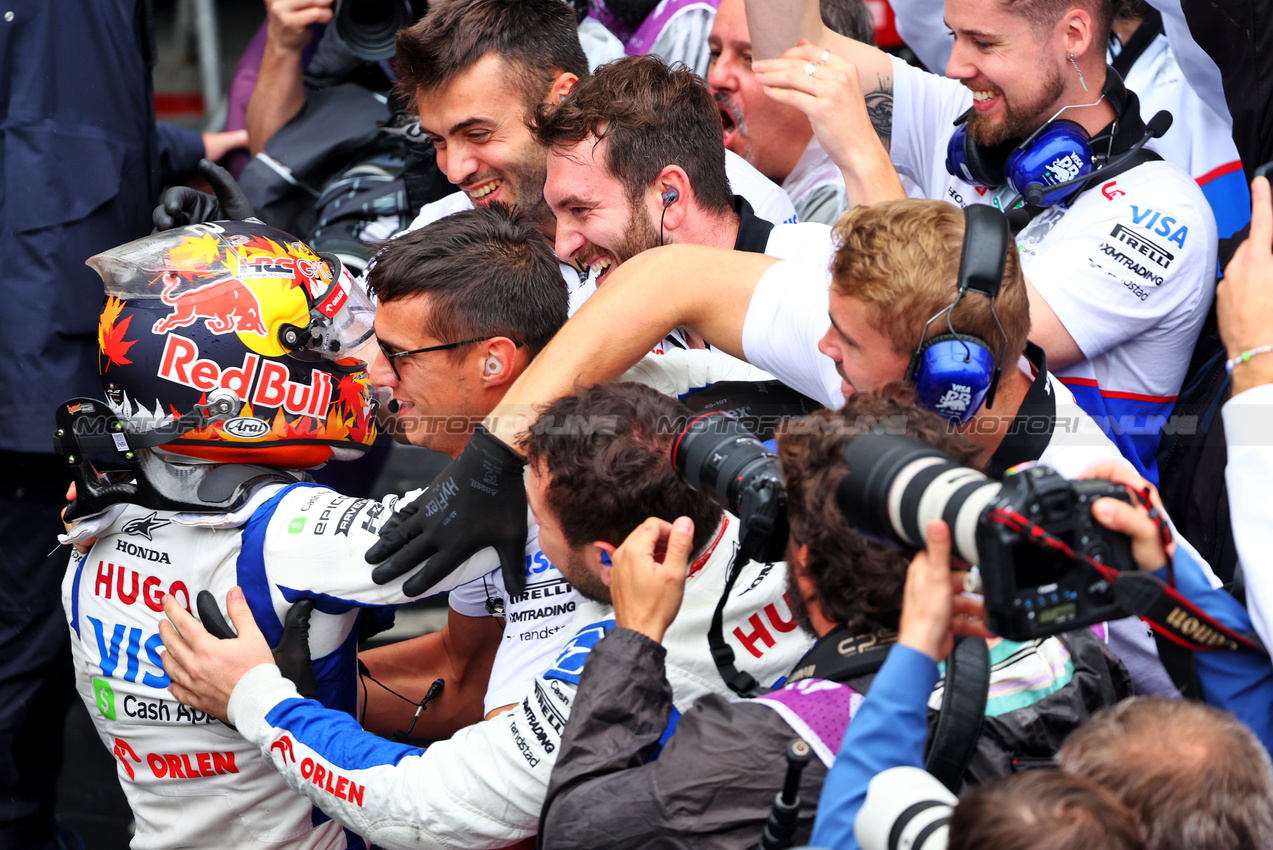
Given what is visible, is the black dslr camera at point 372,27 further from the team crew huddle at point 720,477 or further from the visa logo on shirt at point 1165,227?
the visa logo on shirt at point 1165,227

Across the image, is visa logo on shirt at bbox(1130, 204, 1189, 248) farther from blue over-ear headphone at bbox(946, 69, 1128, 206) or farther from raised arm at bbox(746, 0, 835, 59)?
raised arm at bbox(746, 0, 835, 59)

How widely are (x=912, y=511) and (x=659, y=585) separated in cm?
51

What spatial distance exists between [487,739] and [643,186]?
1530mm

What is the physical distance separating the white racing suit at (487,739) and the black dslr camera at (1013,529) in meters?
0.58

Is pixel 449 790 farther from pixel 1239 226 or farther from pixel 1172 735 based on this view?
pixel 1239 226

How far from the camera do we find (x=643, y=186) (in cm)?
294

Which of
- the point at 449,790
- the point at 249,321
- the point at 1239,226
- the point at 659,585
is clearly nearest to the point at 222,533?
the point at 249,321

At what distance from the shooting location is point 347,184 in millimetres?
4242

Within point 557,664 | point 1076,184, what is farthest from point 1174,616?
point 1076,184

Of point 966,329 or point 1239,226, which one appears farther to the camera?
point 1239,226

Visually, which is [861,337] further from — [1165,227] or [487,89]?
[487,89]

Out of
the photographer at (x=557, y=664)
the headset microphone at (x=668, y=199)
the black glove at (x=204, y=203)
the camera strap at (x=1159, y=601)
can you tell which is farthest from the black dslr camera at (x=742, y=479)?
the black glove at (x=204, y=203)

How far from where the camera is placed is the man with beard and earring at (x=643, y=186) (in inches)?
115

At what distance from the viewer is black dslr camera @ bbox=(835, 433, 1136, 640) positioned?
1.39m
